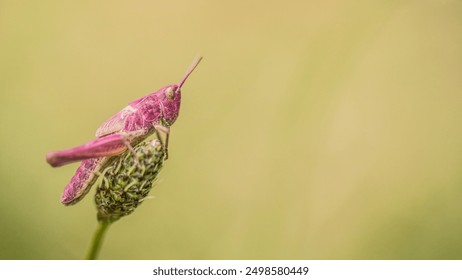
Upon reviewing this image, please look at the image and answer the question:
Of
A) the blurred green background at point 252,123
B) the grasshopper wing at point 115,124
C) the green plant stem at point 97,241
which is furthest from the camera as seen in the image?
the blurred green background at point 252,123

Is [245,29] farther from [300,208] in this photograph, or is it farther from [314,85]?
[300,208]

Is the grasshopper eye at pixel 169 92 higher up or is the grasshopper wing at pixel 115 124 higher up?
the grasshopper eye at pixel 169 92

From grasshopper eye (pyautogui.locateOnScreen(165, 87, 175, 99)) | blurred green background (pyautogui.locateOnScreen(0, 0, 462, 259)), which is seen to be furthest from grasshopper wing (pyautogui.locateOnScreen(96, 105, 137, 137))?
blurred green background (pyautogui.locateOnScreen(0, 0, 462, 259))

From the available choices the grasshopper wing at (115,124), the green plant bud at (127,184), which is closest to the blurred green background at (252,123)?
the grasshopper wing at (115,124)

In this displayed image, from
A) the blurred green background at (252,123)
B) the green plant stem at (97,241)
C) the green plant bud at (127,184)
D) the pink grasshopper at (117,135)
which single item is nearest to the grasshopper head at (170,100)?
the pink grasshopper at (117,135)

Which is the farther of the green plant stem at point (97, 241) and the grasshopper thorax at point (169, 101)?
the grasshopper thorax at point (169, 101)

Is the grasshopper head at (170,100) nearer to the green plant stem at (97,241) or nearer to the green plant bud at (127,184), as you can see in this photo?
the green plant bud at (127,184)

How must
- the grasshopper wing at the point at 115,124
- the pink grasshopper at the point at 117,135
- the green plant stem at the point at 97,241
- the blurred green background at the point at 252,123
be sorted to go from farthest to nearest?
the blurred green background at the point at 252,123 → the grasshopper wing at the point at 115,124 → the pink grasshopper at the point at 117,135 → the green plant stem at the point at 97,241
